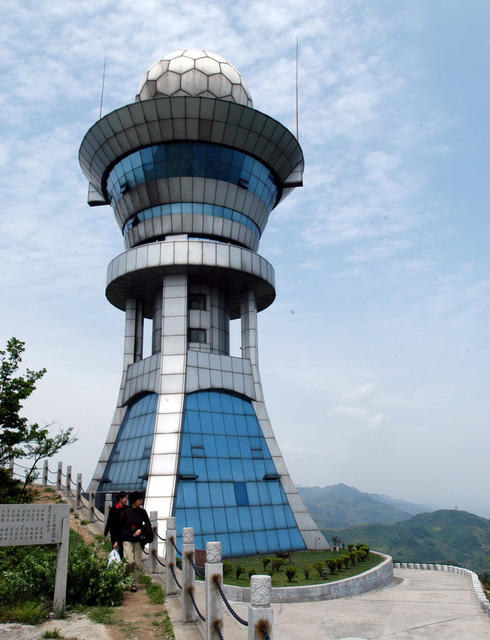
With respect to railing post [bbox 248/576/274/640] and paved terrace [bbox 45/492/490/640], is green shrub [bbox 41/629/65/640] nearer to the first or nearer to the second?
paved terrace [bbox 45/492/490/640]

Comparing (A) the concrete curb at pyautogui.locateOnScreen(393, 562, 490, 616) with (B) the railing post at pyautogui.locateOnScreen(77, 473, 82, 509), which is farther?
(B) the railing post at pyautogui.locateOnScreen(77, 473, 82, 509)

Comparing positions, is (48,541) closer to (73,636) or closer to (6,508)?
(6,508)

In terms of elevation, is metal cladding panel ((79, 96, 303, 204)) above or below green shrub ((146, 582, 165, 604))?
above

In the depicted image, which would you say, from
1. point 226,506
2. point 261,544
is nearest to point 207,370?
point 226,506

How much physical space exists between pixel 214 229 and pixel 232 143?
5259mm

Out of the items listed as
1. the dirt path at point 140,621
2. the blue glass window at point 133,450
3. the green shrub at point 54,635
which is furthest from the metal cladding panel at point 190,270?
the green shrub at point 54,635

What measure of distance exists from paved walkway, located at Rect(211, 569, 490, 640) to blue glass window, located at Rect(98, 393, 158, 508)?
12883mm

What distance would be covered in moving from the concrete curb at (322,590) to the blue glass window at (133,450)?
1079 cm

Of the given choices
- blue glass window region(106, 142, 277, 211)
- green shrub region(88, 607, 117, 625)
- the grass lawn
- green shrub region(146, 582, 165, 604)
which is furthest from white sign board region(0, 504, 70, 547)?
blue glass window region(106, 142, 277, 211)

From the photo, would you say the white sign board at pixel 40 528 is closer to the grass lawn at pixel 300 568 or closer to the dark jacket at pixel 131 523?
the dark jacket at pixel 131 523

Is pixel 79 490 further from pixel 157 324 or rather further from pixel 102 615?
pixel 102 615

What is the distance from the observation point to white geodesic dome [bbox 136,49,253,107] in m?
33.5

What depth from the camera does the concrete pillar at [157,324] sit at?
113ft

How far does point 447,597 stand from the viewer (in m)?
19.5
